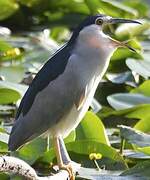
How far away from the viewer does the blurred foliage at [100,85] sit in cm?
214

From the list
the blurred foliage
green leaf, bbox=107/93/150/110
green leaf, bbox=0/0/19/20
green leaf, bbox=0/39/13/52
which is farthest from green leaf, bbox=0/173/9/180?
green leaf, bbox=0/0/19/20

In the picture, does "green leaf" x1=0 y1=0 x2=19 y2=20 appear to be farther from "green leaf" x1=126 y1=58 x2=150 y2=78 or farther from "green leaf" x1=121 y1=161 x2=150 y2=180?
"green leaf" x1=121 y1=161 x2=150 y2=180

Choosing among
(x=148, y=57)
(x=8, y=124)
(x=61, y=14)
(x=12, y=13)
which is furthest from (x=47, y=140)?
(x=61, y=14)

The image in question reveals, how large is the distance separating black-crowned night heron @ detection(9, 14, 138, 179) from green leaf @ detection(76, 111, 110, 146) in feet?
0.43

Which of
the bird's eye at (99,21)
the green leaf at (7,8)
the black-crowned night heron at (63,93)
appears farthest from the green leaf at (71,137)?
the green leaf at (7,8)

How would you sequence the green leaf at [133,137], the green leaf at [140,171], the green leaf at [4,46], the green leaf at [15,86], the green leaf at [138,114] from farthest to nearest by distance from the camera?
the green leaf at [4,46] < the green leaf at [15,86] < the green leaf at [138,114] < the green leaf at [133,137] < the green leaf at [140,171]

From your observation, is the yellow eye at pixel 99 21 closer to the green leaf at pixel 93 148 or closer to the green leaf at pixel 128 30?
the green leaf at pixel 93 148

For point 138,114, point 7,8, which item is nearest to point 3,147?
point 138,114

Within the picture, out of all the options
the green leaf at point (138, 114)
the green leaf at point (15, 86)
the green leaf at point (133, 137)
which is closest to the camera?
the green leaf at point (133, 137)

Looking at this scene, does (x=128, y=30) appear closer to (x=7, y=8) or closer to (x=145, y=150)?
(x=7, y=8)

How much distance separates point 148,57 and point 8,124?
0.73m

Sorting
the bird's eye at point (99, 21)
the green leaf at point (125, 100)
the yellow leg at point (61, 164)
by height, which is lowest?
the green leaf at point (125, 100)

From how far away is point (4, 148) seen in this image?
218 centimetres

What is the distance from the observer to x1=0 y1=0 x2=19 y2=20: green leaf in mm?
3295
